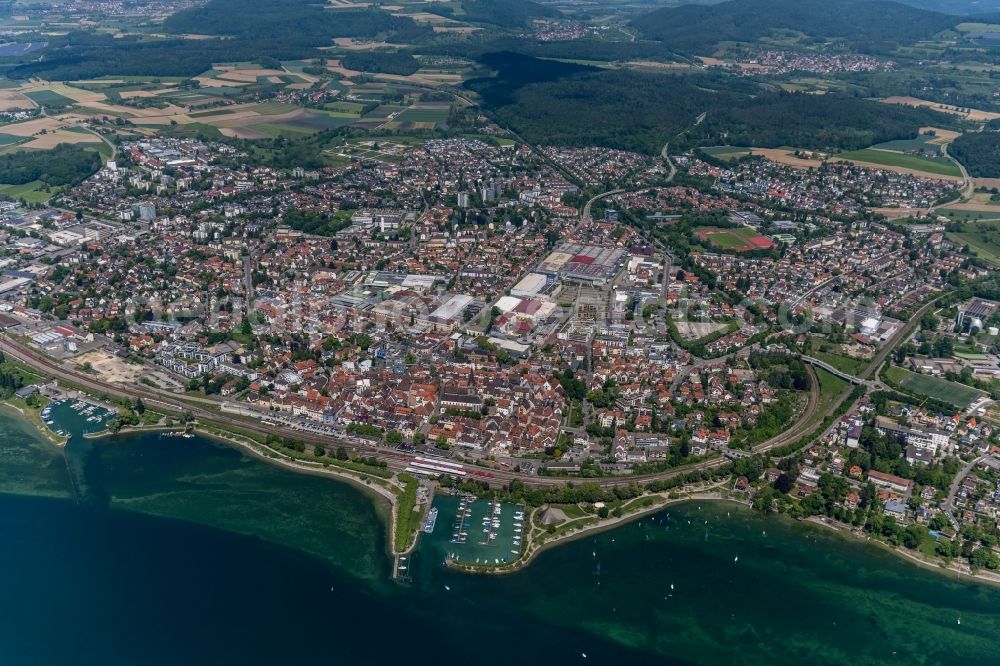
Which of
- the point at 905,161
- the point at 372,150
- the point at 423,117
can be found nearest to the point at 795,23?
the point at 905,161

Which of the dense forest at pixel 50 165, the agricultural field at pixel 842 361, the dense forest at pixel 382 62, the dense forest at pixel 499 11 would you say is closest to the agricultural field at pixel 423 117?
the dense forest at pixel 382 62

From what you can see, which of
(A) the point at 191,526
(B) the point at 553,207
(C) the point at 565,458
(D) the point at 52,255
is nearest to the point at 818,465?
(C) the point at 565,458

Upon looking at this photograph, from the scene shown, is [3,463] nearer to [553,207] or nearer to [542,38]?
[553,207]

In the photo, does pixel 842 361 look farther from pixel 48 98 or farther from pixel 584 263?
pixel 48 98

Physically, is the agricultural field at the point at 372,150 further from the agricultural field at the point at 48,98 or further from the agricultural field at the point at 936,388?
the agricultural field at the point at 936,388

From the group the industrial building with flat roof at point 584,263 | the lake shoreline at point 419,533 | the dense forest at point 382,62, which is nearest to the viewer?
the lake shoreline at point 419,533

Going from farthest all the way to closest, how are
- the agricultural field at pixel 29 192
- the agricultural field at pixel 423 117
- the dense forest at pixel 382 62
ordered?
the dense forest at pixel 382 62
the agricultural field at pixel 423 117
the agricultural field at pixel 29 192
